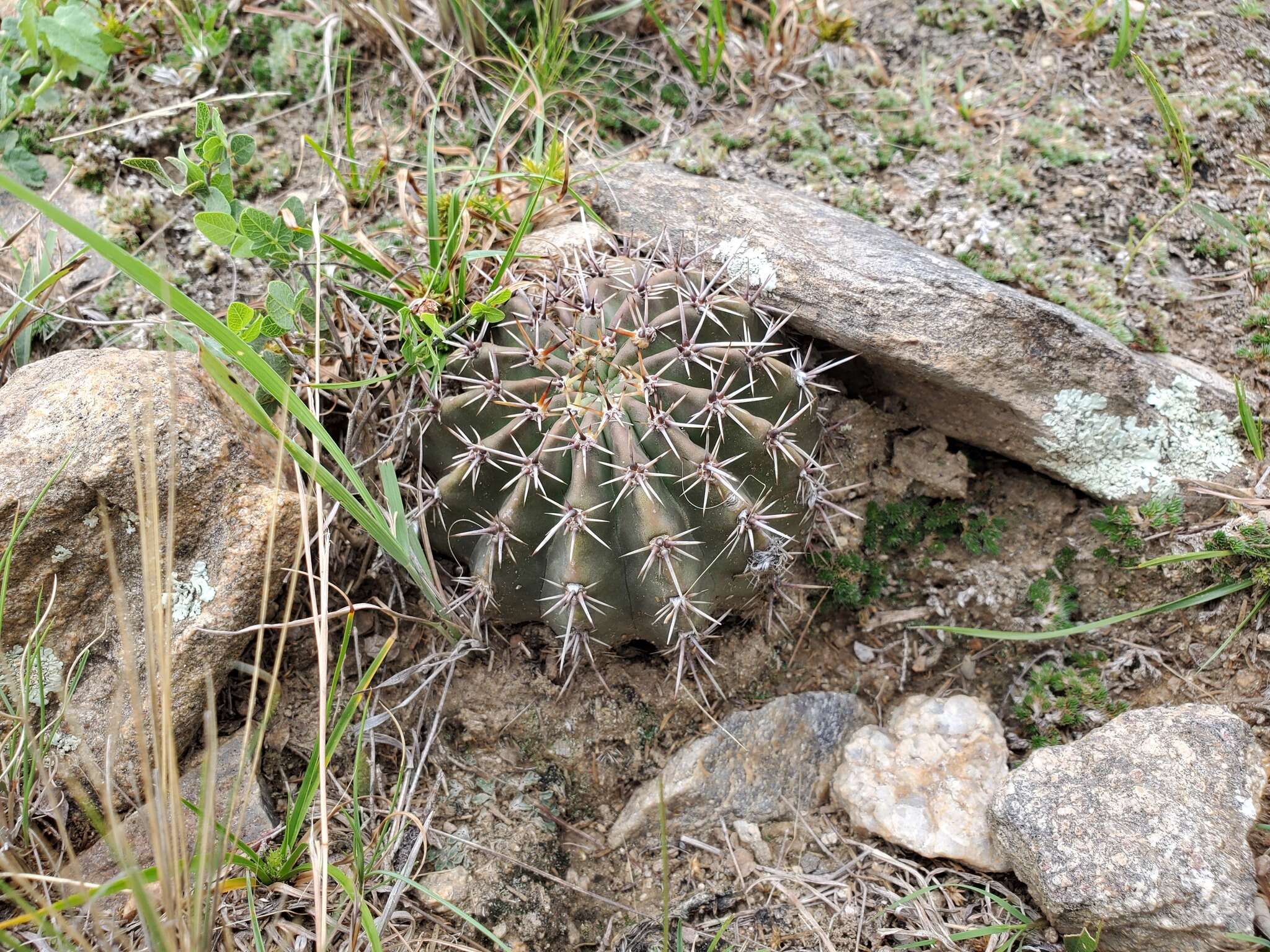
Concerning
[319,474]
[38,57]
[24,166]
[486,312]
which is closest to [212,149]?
[486,312]

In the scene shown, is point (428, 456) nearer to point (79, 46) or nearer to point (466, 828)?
point (466, 828)

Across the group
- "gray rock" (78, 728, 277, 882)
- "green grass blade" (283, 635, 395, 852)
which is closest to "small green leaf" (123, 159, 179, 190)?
"green grass blade" (283, 635, 395, 852)

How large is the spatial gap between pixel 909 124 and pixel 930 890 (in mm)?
2870

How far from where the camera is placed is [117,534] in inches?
101

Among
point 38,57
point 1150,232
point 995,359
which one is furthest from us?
point 38,57

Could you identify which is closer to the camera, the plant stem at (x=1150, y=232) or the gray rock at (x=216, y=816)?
the gray rock at (x=216, y=816)

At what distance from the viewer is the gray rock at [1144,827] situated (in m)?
2.25

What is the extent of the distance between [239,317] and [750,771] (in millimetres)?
2061

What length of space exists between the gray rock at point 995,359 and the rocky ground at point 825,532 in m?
0.02

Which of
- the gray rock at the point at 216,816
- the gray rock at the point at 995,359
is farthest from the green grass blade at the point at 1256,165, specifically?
the gray rock at the point at 216,816

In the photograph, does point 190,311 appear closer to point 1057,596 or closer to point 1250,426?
point 1057,596

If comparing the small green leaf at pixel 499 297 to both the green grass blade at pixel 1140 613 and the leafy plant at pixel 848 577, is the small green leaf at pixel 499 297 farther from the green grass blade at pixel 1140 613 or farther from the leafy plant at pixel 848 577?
the green grass blade at pixel 1140 613

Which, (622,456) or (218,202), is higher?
(218,202)

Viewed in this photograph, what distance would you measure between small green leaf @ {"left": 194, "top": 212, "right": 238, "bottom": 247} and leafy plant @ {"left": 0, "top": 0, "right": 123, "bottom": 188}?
130 cm
